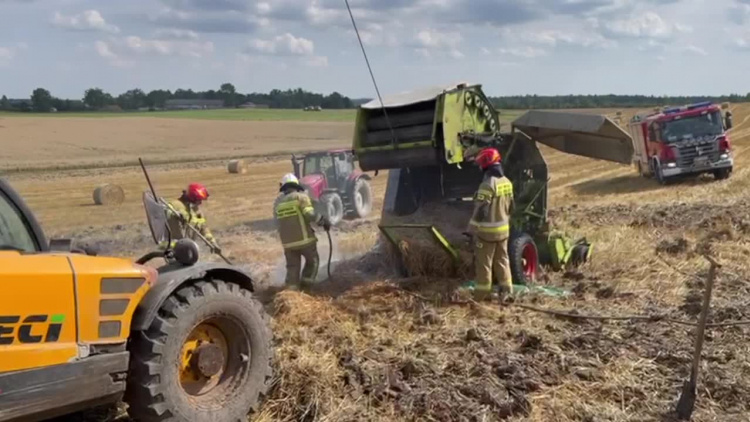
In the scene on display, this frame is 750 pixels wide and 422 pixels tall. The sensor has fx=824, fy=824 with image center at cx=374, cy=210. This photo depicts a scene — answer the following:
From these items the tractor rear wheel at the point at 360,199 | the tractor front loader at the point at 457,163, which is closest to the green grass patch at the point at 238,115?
the tractor rear wheel at the point at 360,199

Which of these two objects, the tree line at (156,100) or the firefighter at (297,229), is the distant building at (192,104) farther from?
the firefighter at (297,229)

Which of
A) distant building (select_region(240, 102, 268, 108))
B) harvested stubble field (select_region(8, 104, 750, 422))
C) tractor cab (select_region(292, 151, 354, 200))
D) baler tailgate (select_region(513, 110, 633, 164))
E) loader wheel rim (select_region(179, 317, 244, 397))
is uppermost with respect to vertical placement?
distant building (select_region(240, 102, 268, 108))

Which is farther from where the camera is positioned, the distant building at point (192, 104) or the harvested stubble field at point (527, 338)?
the distant building at point (192, 104)

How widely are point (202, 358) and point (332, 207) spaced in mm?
12456

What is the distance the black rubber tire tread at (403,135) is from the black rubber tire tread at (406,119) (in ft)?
0.17

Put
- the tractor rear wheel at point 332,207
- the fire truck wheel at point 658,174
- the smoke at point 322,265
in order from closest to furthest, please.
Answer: the smoke at point 322,265, the tractor rear wheel at point 332,207, the fire truck wheel at point 658,174

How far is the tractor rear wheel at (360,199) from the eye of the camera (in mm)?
18625

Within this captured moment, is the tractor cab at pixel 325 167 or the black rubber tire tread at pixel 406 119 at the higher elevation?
the black rubber tire tread at pixel 406 119

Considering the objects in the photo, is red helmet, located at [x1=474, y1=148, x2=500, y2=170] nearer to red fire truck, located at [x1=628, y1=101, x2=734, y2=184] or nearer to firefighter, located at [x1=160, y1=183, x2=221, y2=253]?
firefighter, located at [x1=160, y1=183, x2=221, y2=253]

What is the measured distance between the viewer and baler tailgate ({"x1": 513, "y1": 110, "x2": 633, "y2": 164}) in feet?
33.4

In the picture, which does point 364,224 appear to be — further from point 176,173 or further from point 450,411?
point 176,173

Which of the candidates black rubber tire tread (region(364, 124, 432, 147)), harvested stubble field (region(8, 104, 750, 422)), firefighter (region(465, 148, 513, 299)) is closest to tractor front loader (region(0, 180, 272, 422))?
harvested stubble field (region(8, 104, 750, 422))

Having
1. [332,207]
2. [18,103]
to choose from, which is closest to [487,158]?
[332,207]

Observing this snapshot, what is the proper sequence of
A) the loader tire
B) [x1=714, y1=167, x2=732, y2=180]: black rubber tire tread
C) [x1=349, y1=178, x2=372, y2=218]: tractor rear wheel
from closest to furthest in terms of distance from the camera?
1. the loader tire
2. [x1=349, y1=178, x2=372, y2=218]: tractor rear wheel
3. [x1=714, y1=167, x2=732, y2=180]: black rubber tire tread
